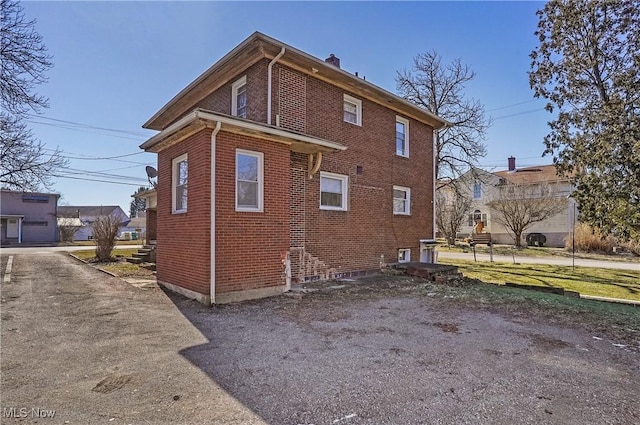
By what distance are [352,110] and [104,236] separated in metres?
12.5

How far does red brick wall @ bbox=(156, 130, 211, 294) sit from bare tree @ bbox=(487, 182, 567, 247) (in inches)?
1096

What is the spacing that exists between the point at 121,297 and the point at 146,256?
24.7ft

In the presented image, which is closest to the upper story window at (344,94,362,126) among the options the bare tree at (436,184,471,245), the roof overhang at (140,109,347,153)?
the roof overhang at (140,109,347,153)

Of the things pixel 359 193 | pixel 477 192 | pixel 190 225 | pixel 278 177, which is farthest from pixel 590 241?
pixel 190 225

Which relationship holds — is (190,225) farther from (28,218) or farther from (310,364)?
(28,218)

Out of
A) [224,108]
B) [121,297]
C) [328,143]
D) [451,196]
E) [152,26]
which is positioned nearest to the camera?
[121,297]

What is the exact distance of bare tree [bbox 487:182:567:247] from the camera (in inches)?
1101

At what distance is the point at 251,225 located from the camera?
755 cm

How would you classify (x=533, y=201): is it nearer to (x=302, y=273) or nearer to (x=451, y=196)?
(x=451, y=196)

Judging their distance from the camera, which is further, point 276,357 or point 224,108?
point 224,108

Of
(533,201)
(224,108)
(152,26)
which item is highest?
(152,26)

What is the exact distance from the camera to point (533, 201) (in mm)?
28062

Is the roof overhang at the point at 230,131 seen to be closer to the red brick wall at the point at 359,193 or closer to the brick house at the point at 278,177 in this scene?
the brick house at the point at 278,177

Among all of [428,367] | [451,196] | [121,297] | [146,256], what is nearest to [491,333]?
[428,367]
